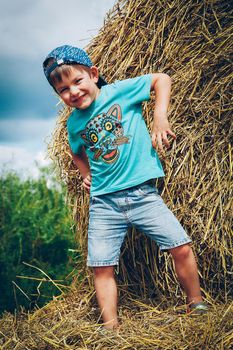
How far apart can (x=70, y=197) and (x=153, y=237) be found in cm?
77

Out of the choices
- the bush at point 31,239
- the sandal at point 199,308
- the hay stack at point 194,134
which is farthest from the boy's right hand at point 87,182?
the bush at point 31,239

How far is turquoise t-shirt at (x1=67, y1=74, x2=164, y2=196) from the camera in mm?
2807

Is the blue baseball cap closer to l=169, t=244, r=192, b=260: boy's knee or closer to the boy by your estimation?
the boy

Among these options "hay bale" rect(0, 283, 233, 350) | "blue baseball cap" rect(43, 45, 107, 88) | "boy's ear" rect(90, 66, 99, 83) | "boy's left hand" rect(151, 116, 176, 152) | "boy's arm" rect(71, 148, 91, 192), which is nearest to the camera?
"hay bale" rect(0, 283, 233, 350)

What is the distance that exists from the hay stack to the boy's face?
14.8 inches

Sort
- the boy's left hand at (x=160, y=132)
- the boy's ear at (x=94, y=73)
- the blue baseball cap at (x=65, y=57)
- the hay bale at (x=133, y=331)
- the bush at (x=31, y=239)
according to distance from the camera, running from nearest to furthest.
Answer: the hay bale at (x=133, y=331)
the boy's left hand at (x=160, y=132)
the blue baseball cap at (x=65, y=57)
the boy's ear at (x=94, y=73)
the bush at (x=31, y=239)

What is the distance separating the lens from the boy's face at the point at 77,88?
2807mm

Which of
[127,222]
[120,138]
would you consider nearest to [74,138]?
[120,138]

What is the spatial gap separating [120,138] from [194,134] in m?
0.42

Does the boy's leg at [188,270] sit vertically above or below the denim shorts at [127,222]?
below

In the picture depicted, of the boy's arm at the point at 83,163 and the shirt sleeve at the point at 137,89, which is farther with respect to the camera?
the boy's arm at the point at 83,163

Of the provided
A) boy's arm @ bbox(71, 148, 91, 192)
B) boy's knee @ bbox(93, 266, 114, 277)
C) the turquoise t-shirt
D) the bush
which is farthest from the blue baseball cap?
the bush

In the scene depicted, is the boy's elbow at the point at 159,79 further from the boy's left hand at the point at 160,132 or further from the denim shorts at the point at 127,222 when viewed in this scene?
the denim shorts at the point at 127,222

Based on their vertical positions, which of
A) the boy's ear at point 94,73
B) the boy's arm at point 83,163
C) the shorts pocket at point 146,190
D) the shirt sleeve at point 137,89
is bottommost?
the shorts pocket at point 146,190
